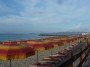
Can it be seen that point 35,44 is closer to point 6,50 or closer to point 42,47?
point 42,47

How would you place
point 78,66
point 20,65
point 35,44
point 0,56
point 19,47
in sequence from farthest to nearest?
point 20,65, point 35,44, point 78,66, point 19,47, point 0,56

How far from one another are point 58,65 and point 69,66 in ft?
3.70

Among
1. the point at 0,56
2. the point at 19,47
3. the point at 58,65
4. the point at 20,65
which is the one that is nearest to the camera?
the point at 58,65

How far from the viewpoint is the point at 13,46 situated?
756 cm

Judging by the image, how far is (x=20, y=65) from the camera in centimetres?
1756

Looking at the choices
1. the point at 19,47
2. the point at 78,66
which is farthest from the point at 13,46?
the point at 78,66

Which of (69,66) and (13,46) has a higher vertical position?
(13,46)

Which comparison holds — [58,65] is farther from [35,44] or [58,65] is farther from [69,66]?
[35,44]

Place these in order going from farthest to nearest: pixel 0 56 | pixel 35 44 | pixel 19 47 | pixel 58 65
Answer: pixel 35 44 < pixel 19 47 < pixel 0 56 < pixel 58 65

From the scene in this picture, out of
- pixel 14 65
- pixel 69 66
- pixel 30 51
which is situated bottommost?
pixel 14 65

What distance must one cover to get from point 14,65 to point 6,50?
10816 mm

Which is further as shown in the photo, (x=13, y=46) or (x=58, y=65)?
(x=13, y=46)

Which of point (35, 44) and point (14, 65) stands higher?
point (35, 44)

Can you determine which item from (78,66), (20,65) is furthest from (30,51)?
(20,65)
